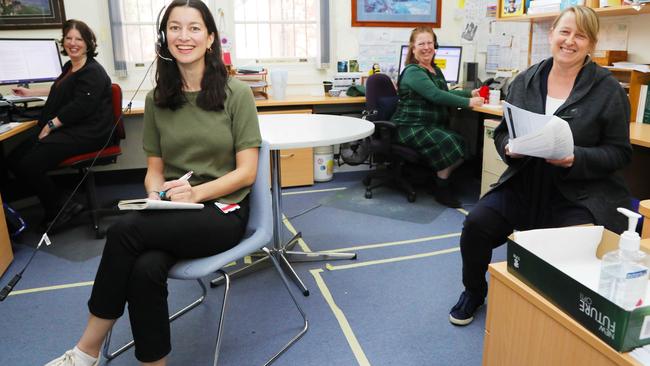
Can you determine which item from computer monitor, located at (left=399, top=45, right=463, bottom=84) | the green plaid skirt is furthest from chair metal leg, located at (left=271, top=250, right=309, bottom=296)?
computer monitor, located at (left=399, top=45, right=463, bottom=84)

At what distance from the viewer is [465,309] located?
1.97 meters

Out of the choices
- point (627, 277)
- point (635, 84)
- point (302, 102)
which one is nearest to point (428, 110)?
point (302, 102)

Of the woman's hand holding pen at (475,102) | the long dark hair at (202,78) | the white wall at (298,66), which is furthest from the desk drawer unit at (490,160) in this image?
the long dark hair at (202,78)

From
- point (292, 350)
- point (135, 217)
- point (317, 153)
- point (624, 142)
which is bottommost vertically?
point (292, 350)

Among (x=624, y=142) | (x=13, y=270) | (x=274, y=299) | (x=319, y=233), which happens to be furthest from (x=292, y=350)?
(x=13, y=270)

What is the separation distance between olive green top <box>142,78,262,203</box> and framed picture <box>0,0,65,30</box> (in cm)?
260

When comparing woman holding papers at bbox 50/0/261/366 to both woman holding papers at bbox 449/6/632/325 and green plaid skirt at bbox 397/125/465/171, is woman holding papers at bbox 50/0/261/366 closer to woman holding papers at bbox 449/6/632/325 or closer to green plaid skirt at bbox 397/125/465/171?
woman holding papers at bbox 449/6/632/325

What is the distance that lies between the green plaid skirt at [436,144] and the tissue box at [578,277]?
2238mm

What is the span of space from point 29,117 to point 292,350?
242 centimetres

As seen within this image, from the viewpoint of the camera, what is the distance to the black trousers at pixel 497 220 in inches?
70.4

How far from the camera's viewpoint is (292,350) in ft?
5.97

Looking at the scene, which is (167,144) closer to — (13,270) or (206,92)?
(206,92)

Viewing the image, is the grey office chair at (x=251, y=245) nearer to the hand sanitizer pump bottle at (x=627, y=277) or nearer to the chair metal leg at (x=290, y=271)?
the chair metal leg at (x=290, y=271)

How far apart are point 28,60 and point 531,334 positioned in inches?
146
